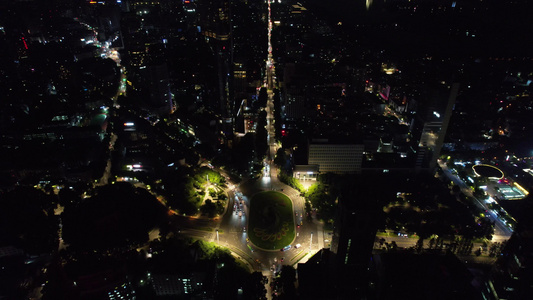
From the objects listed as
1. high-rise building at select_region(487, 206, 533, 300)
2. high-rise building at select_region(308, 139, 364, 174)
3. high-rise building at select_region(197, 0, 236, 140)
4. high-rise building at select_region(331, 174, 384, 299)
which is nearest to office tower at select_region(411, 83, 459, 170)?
high-rise building at select_region(308, 139, 364, 174)

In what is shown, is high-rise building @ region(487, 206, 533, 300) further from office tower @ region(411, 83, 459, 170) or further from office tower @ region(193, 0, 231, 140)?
office tower @ region(193, 0, 231, 140)

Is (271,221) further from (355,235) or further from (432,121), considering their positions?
(432,121)

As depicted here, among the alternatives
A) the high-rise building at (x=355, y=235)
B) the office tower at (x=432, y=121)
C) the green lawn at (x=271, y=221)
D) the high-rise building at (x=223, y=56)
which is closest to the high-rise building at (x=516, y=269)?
the high-rise building at (x=355, y=235)

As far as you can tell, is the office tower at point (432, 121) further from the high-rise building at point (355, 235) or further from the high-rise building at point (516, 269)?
the high-rise building at point (355, 235)

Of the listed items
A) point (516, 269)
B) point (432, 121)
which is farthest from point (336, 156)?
point (516, 269)

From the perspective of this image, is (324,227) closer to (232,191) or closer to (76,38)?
(232,191)

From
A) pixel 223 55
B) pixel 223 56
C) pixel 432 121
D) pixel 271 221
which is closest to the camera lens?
pixel 271 221

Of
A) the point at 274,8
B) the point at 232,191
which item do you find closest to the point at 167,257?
the point at 232,191

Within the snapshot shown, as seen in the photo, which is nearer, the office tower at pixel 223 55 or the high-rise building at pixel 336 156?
the high-rise building at pixel 336 156

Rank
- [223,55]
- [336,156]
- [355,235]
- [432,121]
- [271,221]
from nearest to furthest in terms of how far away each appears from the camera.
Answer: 1. [355,235]
2. [271,221]
3. [432,121]
4. [336,156]
5. [223,55]
